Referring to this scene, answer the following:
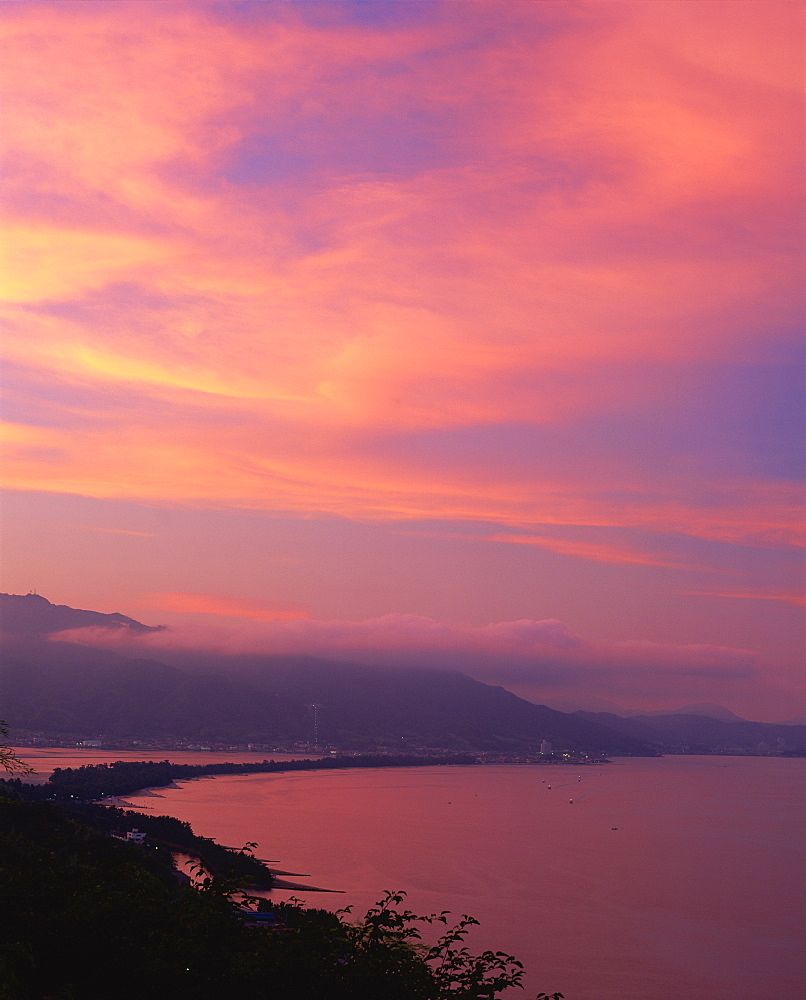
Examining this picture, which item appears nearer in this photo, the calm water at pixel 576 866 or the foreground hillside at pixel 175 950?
the foreground hillside at pixel 175 950

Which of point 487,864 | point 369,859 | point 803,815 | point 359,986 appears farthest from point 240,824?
point 359,986

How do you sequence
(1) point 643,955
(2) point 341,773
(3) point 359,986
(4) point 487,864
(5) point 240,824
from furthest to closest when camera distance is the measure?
1. (2) point 341,773
2. (5) point 240,824
3. (4) point 487,864
4. (1) point 643,955
5. (3) point 359,986

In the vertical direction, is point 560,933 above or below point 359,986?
below

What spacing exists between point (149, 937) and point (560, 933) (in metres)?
40.1

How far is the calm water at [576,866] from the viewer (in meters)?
41.3

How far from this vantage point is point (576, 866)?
68625 mm

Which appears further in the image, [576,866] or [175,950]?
[576,866]

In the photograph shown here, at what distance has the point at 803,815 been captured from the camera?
110625 millimetres

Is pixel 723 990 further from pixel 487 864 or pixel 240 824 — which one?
pixel 240 824

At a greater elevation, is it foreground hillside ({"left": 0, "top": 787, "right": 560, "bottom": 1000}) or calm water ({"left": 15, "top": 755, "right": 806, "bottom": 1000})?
foreground hillside ({"left": 0, "top": 787, "right": 560, "bottom": 1000})

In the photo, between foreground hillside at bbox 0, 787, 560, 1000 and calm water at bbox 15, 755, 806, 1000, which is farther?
calm water at bbox 15, 755, 806, 1000

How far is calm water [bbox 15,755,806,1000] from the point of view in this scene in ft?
135

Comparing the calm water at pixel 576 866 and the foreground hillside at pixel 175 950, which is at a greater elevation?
the foreground hillside at pixel 175 950

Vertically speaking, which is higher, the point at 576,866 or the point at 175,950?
the point at 175,950
